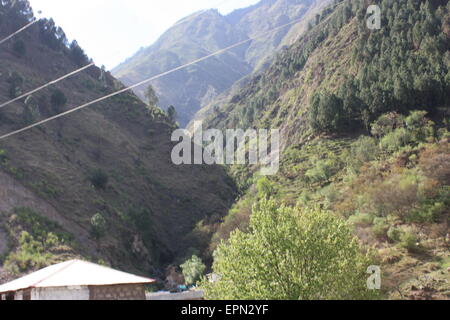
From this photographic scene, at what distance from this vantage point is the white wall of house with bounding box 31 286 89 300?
18.0 meters

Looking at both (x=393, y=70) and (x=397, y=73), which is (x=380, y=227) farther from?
(x=393, y=70)

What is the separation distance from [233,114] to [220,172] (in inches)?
2021

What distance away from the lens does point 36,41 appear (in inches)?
3647

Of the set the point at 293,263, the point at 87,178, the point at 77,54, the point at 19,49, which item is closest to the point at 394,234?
the point at 293,263

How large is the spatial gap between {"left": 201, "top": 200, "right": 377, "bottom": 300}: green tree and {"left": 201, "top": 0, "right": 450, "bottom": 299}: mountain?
28.6 inches

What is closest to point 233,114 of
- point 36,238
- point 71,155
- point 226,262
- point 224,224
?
point 71,155

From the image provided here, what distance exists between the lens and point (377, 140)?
6109 centimetres

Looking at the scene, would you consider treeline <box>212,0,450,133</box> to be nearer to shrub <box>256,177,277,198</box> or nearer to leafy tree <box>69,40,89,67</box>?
shrub <box>256,177,277,198</box>

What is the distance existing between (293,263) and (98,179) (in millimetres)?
42632

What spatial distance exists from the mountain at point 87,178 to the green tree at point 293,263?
23036mm

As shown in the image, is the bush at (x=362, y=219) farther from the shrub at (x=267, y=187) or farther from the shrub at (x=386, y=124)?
the shrub at (x=386, y=124)

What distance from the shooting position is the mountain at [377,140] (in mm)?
36562

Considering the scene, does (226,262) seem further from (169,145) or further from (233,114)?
(233,114)

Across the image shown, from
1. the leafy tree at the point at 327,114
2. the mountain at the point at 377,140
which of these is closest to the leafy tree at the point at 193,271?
the mountain at the point at 377,140
